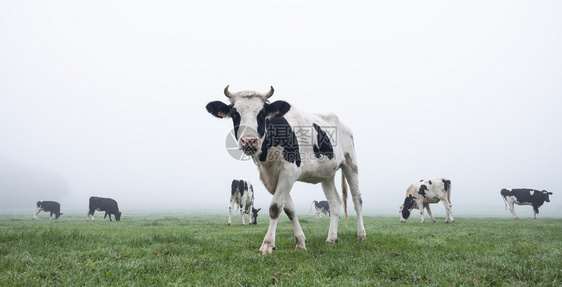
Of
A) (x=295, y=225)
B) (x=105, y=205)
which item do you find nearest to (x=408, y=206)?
(x=295, y=225)

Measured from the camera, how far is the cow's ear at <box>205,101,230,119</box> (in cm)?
515

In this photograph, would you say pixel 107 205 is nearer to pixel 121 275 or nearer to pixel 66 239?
pixel 66 239

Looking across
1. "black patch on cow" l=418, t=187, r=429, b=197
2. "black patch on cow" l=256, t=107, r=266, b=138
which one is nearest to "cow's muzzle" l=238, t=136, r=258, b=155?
"black patch on cow" l=256, t=107, r=266, b=138

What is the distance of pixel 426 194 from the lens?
697 inches

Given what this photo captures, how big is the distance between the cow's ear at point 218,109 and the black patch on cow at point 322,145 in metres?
1.87

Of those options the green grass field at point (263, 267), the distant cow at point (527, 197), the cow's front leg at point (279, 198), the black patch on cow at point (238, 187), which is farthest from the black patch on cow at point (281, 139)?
the distant cow at point (527, 197)

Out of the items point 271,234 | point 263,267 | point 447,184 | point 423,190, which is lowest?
point 263,267

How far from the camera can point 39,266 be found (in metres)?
3.27

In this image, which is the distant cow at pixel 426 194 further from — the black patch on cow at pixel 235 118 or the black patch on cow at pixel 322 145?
the black patch on cow at pixel 235 118

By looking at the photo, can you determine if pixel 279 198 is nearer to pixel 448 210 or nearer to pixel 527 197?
pixel 448 210

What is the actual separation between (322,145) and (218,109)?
2.25m

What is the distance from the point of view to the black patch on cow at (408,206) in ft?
58.9

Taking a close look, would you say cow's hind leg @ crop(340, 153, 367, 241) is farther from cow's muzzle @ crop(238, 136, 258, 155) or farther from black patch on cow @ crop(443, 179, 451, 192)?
black patch on cow @ crop(443, 179, 451, 192)

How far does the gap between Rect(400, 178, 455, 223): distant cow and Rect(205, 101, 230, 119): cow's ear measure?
1546cm
